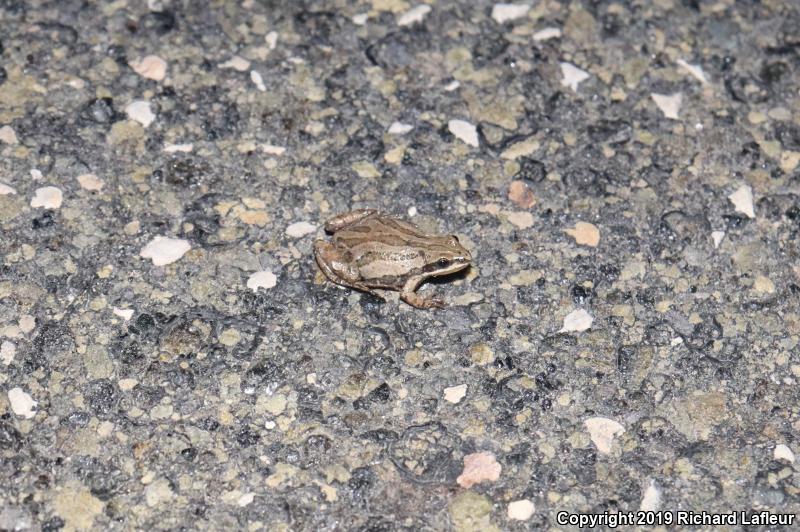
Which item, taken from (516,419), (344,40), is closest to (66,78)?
(344,40)

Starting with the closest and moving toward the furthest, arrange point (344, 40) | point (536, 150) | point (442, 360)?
point (442, 360) < point (536, 150) < point (344, 40)

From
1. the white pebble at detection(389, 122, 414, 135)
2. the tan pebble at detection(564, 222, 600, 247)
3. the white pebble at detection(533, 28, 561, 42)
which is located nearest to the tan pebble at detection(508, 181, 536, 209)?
the tan pebble at detection(564, 222, 600, 247)

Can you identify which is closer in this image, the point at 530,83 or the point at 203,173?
the point at 203,173

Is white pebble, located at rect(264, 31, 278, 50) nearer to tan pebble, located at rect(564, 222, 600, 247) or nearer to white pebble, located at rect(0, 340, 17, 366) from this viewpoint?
tan pebble, located at rect(564, 222, 600, 247)

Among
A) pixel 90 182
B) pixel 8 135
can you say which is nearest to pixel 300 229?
pixel 90 182

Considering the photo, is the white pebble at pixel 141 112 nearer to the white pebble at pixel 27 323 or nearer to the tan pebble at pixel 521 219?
the white pebble at pixel 27 323

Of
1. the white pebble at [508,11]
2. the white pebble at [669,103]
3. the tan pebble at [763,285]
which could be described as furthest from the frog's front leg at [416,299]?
the white pebble at [508,11]

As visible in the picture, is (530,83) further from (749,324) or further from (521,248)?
(749,324)
